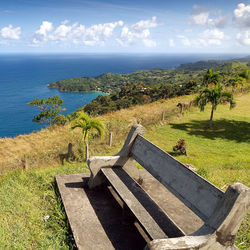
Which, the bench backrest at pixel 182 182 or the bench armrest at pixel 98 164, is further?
the bench armrest at pixel 98 164

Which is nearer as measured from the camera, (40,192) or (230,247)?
(230,247)

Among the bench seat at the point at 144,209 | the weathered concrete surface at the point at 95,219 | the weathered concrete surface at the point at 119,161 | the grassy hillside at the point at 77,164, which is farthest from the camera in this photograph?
the weathered concrete surface at the point at 119,161

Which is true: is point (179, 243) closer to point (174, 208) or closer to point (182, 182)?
point (182, 182)

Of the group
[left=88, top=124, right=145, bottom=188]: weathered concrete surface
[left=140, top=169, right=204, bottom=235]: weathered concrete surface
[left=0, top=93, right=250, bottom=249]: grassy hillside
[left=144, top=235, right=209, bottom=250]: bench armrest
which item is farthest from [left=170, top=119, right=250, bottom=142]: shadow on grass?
[left=144, top=235, right=209, bottom=250]: bench armrest

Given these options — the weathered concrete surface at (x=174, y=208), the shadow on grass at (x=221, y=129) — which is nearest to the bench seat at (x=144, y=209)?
the weathered concrete surface at (x=174, y=208)

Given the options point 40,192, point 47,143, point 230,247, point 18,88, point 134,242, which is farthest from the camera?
point 18,88

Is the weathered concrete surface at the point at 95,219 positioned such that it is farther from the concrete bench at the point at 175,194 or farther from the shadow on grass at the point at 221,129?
the shadow on grass at the point at 221,129

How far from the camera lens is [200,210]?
2908 millimetres

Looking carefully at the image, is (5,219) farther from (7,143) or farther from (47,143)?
(7,143)

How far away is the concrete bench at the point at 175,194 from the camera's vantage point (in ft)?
8.21

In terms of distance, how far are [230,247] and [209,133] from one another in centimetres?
999

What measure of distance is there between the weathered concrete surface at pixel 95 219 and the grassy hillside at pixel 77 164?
8.1 inches

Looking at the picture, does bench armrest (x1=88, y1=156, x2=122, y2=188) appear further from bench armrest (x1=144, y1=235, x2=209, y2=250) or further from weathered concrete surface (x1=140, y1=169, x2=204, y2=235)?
bench armrest (x1=144, y1=235, x2=209, y2=250)

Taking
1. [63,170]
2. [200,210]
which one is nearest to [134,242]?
[200,210]
